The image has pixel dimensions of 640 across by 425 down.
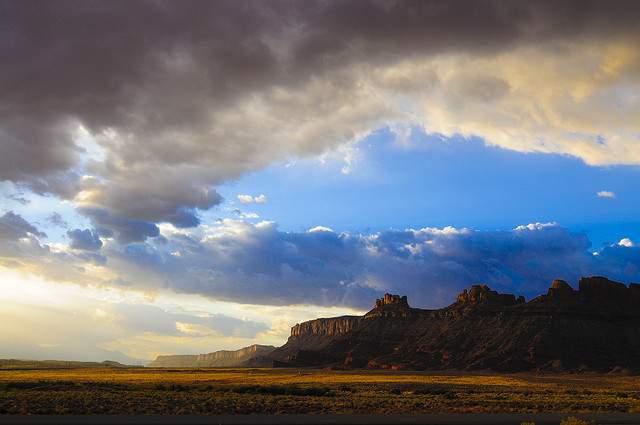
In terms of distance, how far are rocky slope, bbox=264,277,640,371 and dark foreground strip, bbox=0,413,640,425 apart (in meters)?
115

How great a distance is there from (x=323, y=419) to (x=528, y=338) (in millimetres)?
140303

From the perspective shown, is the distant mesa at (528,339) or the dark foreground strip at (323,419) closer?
the dark foreground strip at (323,419)

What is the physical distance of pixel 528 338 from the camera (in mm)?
161500

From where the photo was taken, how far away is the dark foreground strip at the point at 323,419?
31.3 metres

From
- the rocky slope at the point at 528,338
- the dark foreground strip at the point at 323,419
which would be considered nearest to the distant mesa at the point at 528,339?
the rocky slope at the point at 528,338

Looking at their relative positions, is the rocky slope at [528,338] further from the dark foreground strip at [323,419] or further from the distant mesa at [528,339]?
the dark foreground strip at [323,419]

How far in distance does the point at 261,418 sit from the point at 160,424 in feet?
19.3

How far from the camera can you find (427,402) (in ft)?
157

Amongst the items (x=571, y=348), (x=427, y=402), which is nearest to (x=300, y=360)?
(x=571, y=348)

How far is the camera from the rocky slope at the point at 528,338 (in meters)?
151

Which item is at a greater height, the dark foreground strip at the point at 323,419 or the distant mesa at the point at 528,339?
the distant mesa at the point at 528,339

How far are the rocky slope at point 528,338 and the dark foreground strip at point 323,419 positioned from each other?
11471 centimetres

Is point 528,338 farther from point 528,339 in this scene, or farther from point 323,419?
point 323,419

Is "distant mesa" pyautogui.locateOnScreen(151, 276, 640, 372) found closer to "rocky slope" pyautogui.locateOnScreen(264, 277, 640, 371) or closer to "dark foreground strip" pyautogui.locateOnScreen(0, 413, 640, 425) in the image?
"rocky slope" pyautogui.locateOnScreen(264, 277, 640, 371)
